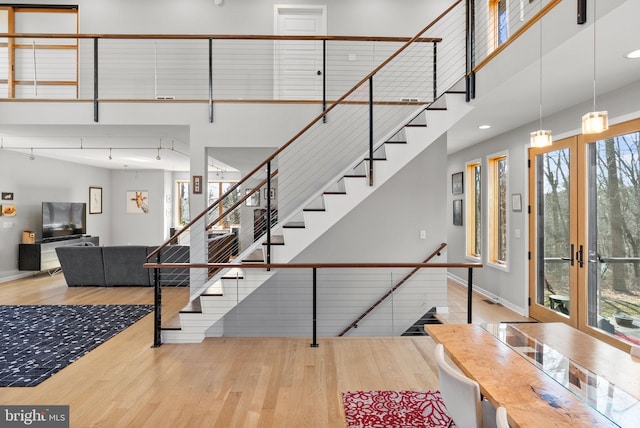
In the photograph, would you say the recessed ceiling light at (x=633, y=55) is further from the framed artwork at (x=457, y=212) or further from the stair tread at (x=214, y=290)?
the framed artwork at (x=457, y=212)

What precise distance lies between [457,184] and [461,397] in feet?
22.2

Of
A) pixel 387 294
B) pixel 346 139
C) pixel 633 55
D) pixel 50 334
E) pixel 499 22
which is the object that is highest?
pixel 499 22

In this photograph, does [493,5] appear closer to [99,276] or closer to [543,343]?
[543,343]

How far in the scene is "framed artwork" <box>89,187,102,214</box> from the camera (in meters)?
10.5

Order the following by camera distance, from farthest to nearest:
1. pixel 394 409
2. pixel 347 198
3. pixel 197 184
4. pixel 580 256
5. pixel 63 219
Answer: pixel 63 219 < pixel 197 184 < pixel 580 256 < pixel 347 198 < pixel 394 409

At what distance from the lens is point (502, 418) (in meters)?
1.27

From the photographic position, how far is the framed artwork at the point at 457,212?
762 cm

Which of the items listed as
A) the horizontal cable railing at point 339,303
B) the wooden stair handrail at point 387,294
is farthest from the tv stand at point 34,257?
the wooden stair handrail at point 387,294

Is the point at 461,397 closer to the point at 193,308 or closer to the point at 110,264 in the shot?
the point at 193,308

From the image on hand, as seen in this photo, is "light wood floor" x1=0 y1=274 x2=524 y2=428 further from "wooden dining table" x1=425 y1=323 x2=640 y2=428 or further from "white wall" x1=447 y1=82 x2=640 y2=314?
"white wall" x1=447 y1=82 x2=640 y2=314

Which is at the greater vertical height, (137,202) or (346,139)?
(346,139)

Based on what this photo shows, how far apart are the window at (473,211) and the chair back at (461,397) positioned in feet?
19.1

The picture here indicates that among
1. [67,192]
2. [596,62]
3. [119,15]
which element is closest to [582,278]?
[596,62]

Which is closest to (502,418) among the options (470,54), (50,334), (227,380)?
(227,380)
